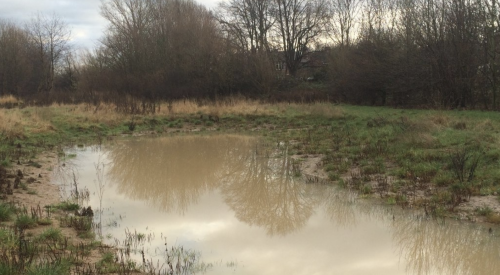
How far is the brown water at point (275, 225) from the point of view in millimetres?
5543

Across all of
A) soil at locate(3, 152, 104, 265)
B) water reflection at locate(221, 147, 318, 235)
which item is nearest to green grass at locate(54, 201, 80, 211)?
soil at locate(3, 152, 104, 265)

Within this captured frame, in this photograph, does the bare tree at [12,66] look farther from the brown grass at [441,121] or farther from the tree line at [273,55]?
the brown grass at [441,121]

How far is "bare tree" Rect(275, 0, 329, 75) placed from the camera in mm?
41406

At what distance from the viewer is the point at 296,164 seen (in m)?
12.0

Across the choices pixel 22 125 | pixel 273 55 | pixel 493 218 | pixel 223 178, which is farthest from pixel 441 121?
pixel 273 55

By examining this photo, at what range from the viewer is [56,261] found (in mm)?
4785

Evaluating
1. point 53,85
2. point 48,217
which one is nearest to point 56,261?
point 48,217

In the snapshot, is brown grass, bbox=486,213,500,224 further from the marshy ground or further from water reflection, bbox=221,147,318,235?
water reflection, bbox=221,147,318,235

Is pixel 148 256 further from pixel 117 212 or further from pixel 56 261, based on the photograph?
pixel 117 212

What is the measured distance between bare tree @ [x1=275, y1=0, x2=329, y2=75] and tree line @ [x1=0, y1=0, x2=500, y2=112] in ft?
0.34

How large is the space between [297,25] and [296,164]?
107 feet

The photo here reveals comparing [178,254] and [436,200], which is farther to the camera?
[436,200]

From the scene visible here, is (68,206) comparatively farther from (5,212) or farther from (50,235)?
(50,235)

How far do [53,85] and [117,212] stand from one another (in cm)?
4781
